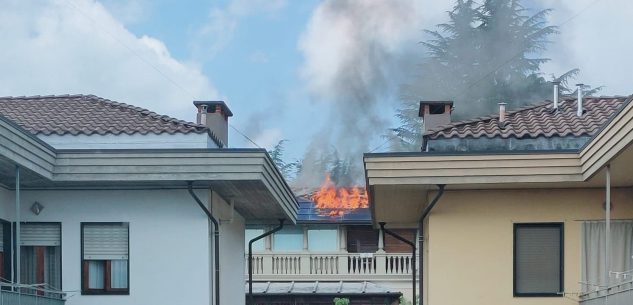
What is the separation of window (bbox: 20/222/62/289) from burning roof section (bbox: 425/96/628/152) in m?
6.69

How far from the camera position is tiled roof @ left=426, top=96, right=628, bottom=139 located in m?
22.1

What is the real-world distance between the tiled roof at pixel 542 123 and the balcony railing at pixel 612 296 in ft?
9.99

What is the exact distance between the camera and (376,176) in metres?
20.4

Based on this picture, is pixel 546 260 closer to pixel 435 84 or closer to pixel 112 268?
pixel 112 268

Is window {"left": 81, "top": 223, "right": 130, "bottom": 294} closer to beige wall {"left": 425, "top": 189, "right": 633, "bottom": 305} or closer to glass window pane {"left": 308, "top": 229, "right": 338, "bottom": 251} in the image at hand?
beige wall {"left": 425, "top": 189, "right": 633, "bottom": 305}

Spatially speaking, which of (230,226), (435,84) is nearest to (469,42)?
(435,84)

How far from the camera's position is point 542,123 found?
902 inches

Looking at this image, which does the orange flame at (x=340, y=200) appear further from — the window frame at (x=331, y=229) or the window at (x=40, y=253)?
the window at (x=40, y=253)

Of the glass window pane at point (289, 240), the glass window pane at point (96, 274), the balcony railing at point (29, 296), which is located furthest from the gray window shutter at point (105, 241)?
the glass window pane at point (289, 240)

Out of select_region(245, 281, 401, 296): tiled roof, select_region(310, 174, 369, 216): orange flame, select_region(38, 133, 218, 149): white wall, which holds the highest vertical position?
select_region(38, 133, 218, 149): white wall

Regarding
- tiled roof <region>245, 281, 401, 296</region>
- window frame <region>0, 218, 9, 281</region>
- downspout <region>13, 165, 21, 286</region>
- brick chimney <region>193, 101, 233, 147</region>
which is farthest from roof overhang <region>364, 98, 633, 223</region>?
tiled roof <region>245, 281, 401, 296</region>

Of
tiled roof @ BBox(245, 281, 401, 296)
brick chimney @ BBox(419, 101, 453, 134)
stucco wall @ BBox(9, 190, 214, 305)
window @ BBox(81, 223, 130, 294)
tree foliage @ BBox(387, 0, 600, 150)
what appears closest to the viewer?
stucco wall @ BBox(9, 190, 214, 305)

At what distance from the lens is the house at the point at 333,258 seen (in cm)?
4731

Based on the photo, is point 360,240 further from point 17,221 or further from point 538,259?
point 17,221
